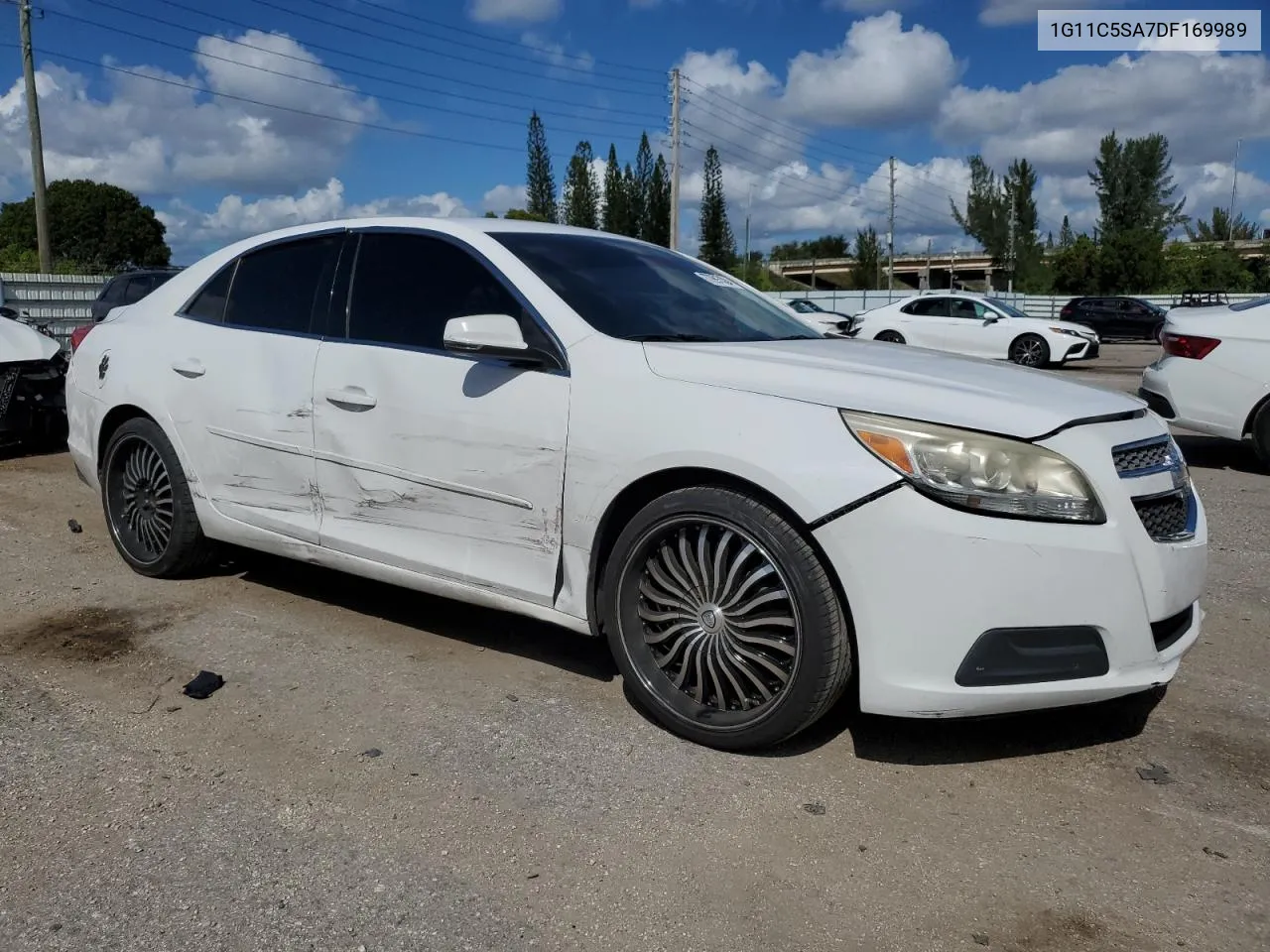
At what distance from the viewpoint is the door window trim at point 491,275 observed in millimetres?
3469

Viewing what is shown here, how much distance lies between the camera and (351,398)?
3.90m

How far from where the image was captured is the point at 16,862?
259cm

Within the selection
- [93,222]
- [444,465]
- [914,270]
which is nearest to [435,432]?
[444,465]

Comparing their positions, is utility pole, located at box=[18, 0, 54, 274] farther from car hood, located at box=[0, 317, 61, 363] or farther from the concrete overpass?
the concrete overpass

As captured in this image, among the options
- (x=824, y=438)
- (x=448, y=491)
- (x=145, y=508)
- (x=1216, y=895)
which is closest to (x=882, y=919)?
(x=1216, y=895)

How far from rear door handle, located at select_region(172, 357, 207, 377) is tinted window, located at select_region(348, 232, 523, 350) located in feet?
2.80

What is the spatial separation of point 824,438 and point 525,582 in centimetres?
114

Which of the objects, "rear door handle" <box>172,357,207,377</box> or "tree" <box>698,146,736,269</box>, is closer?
"rear door handle" <box>172,357,207,377</box>

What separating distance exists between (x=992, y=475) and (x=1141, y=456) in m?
0.53

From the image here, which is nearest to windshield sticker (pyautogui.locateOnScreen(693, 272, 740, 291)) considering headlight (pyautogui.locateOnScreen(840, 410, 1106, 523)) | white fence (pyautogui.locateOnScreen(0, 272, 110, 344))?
headlight (pyautogui.locateOnScreen(840, 410, 1106, 523))

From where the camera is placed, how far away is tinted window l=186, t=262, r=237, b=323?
4645 mm

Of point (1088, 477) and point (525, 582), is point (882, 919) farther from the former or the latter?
point (525, 582)

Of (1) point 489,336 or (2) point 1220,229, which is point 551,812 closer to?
(1) point 489,336

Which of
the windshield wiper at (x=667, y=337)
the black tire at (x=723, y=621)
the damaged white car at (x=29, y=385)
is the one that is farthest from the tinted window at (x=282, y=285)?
the damaged white car at (x=29, y=385)
